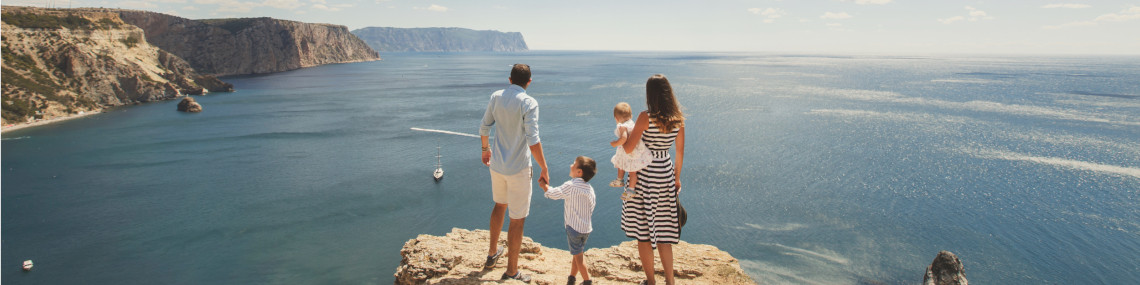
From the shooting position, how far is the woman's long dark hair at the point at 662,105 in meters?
5.26

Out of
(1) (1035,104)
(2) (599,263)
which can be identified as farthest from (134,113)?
(1) (1035,104)

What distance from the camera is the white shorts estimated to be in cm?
593

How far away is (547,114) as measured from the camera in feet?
179

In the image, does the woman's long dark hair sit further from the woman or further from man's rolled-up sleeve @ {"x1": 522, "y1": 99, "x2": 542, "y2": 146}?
man's rolled-up sleeve @ {"x1": 522, "y1": 99, "x2": 542, "y2": 146}

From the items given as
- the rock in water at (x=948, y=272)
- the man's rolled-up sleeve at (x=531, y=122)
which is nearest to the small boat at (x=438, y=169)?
the rock in water at (x=948, y=272)

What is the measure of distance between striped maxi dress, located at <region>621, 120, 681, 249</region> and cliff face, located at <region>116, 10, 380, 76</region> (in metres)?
124

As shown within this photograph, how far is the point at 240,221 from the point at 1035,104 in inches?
3193

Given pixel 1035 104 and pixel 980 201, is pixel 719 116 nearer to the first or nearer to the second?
pixel 980 201

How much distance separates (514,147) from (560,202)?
20.1m

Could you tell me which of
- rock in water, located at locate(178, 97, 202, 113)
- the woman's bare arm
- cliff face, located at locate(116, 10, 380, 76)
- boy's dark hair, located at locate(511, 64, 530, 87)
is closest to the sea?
rock in water, located at locate(178, 97, 202, 113)

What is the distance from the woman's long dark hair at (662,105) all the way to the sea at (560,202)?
14.8 meters

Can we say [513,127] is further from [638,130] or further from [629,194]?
[629,194]

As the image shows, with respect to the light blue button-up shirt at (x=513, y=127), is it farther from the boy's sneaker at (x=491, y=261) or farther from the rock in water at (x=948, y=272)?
the rock in water at (x=948, y=272)

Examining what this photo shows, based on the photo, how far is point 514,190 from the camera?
5965mm
